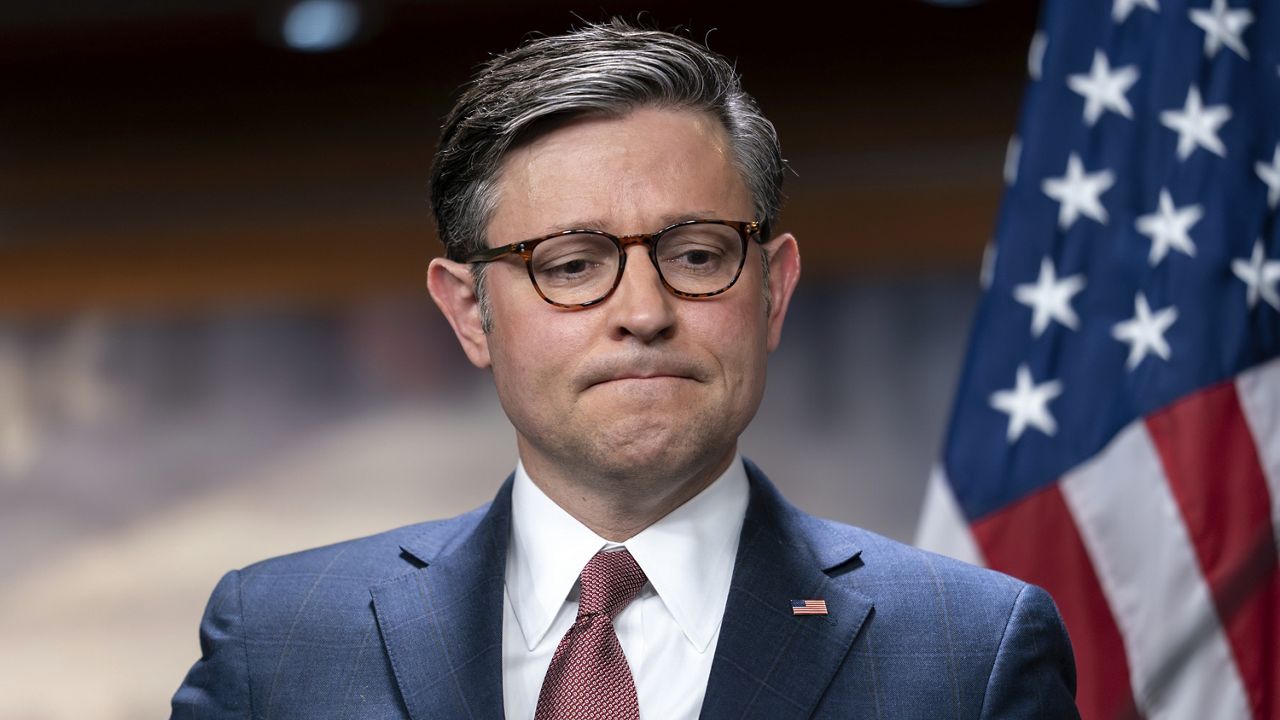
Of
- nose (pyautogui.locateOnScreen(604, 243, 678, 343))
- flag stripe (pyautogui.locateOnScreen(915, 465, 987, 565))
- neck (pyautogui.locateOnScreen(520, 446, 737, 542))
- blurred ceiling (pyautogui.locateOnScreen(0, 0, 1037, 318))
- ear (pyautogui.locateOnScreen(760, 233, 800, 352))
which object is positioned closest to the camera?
nose (pyautogui.locateOnScreen(604, 243, 678, 343))

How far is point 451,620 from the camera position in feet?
5.14

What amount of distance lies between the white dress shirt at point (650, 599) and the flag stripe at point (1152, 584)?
95 cm

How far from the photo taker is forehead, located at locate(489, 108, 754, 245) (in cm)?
149

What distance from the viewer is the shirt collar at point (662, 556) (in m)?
1.55

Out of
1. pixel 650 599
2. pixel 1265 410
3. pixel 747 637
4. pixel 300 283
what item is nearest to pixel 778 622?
pixel 747 637

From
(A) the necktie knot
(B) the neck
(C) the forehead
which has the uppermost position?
(C) the forehead

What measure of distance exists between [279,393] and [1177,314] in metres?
2.75

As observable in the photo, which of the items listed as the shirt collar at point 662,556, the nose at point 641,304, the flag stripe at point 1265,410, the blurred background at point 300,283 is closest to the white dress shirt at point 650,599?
the shirt collar at point 662,556

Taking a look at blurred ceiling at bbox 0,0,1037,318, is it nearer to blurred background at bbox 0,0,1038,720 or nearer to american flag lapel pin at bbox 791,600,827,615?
blurred background at bbox 0,0,1038,720

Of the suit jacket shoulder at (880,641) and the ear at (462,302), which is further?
the ear at (462,302)

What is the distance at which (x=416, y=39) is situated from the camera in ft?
13.2

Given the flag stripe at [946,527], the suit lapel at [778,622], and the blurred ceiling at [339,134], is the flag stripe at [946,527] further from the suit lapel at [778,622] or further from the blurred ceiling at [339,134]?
the blurred ceiling at [339,134]

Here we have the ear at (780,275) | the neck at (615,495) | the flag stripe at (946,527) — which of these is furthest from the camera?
the flag stripe at (946,527)

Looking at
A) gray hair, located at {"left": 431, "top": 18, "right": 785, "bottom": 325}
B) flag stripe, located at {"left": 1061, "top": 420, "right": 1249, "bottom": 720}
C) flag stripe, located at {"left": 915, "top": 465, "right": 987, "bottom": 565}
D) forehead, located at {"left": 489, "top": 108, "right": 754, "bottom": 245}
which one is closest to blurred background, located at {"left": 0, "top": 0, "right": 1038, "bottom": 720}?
flag stripe, located at {"left": 915, "top": 465, "right": 987, "bottom": 565}
